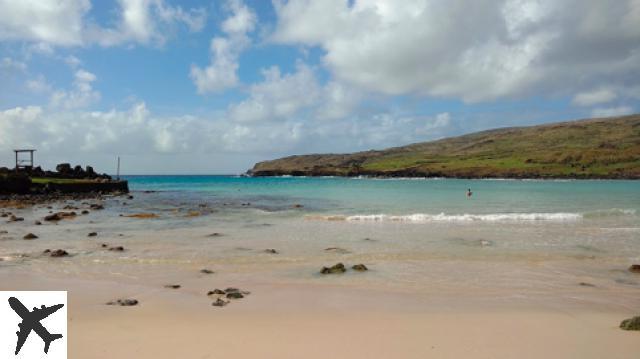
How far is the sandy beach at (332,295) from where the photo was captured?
898cm

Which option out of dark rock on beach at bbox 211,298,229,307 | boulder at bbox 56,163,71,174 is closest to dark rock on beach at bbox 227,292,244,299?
dark rock on beach at bbox 211,298,229,307

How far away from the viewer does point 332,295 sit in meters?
13.5

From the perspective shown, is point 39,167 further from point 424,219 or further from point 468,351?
point 468,351

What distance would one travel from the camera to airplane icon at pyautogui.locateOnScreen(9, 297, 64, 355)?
800cm

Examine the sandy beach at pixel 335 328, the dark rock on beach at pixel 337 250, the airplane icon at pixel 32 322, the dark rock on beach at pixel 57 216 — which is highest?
the airplane icon at pixel 32 322

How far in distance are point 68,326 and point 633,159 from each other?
193826 millimetres

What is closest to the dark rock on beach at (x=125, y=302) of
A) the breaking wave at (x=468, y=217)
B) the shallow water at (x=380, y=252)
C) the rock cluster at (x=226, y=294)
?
the rock cluster at (x=226, y=294)

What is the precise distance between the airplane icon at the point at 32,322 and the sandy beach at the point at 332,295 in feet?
2.12

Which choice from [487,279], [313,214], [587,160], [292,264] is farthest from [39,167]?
[587,160]

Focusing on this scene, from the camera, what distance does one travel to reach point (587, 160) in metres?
171

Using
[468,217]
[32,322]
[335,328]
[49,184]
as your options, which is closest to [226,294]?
[335,328]

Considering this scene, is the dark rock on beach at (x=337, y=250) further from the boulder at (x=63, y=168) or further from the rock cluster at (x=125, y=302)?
the boulder at (x=63, y=168)

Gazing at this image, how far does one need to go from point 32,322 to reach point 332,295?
304 inches

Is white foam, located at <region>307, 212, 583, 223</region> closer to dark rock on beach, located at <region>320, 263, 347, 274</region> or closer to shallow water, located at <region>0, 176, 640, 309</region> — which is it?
shallow water, located at <region>0, 176, 640, 309</region>
